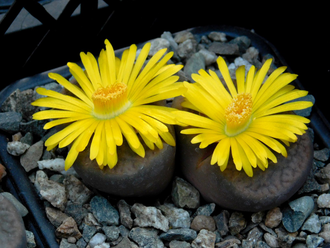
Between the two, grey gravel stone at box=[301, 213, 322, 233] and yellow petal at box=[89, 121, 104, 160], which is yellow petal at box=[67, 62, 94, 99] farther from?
grey gravel stone at box=[301, 213, 322, 233]

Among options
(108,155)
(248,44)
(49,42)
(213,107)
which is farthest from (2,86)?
(248,44)

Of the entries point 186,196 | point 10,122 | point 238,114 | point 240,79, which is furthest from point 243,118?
point 10,122

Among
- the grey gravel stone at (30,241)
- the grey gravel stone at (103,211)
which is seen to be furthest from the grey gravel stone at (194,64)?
the grey gravel stone at (30,241)

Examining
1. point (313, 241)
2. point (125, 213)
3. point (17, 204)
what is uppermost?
point (17, 204)

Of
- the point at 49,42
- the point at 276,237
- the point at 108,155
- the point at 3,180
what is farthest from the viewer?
the point at 49,42

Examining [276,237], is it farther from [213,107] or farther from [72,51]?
[72,51]

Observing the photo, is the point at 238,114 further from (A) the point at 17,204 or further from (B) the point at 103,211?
(A) the point at 17,204

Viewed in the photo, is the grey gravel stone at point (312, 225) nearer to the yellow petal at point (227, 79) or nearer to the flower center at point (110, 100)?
the yellow petal at point (227, 79)
